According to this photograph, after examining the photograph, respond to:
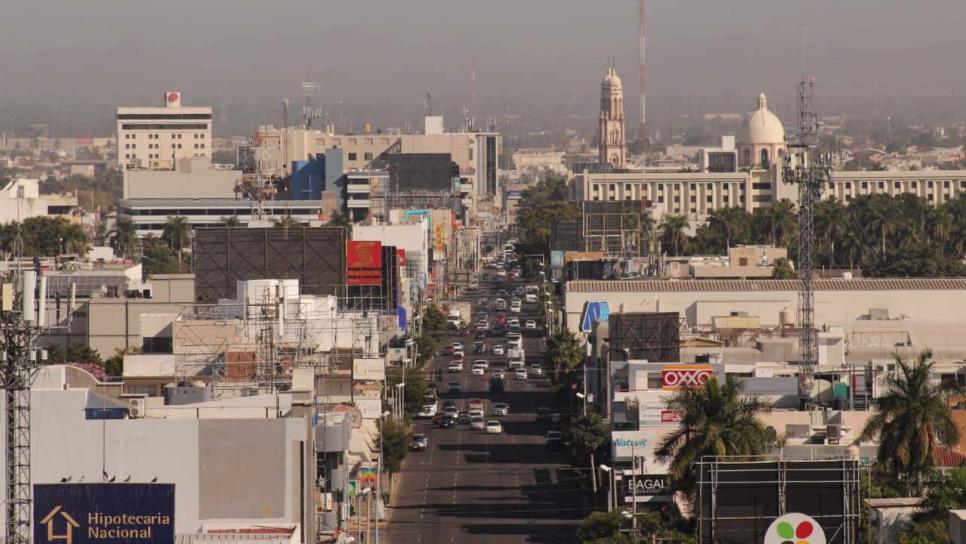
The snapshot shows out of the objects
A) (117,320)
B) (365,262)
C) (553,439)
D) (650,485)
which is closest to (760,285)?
(365,262)

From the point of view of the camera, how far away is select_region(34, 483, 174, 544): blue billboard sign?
199 feet

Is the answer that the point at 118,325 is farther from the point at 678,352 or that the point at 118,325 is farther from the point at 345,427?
the point at 345,427

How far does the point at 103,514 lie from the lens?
201 feet

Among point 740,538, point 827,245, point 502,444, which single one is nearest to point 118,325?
point 502,444

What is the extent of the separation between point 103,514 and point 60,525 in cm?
101

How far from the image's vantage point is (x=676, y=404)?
237ft

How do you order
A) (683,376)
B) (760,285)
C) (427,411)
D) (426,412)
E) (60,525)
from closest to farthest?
1. (60,525)
2. (683,376)
3. (426,412)
4. (427,411)
5. (760,285)

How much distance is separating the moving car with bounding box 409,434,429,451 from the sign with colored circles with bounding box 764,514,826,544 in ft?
152

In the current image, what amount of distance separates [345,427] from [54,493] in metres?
14.0

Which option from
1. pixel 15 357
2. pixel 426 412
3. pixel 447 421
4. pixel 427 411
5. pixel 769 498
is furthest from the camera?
pixel 427 411

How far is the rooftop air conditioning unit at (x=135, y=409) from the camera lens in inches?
2594

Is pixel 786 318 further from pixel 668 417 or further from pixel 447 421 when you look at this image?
pixel 668 417

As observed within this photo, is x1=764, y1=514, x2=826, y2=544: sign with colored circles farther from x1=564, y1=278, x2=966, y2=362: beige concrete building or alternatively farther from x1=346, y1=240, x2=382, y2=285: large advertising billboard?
x1=346, y1=240, x2=382, y2=285: large advertising billboard

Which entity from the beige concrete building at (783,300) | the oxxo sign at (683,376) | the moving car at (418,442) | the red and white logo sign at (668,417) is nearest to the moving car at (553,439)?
the moving car at (418,442)
